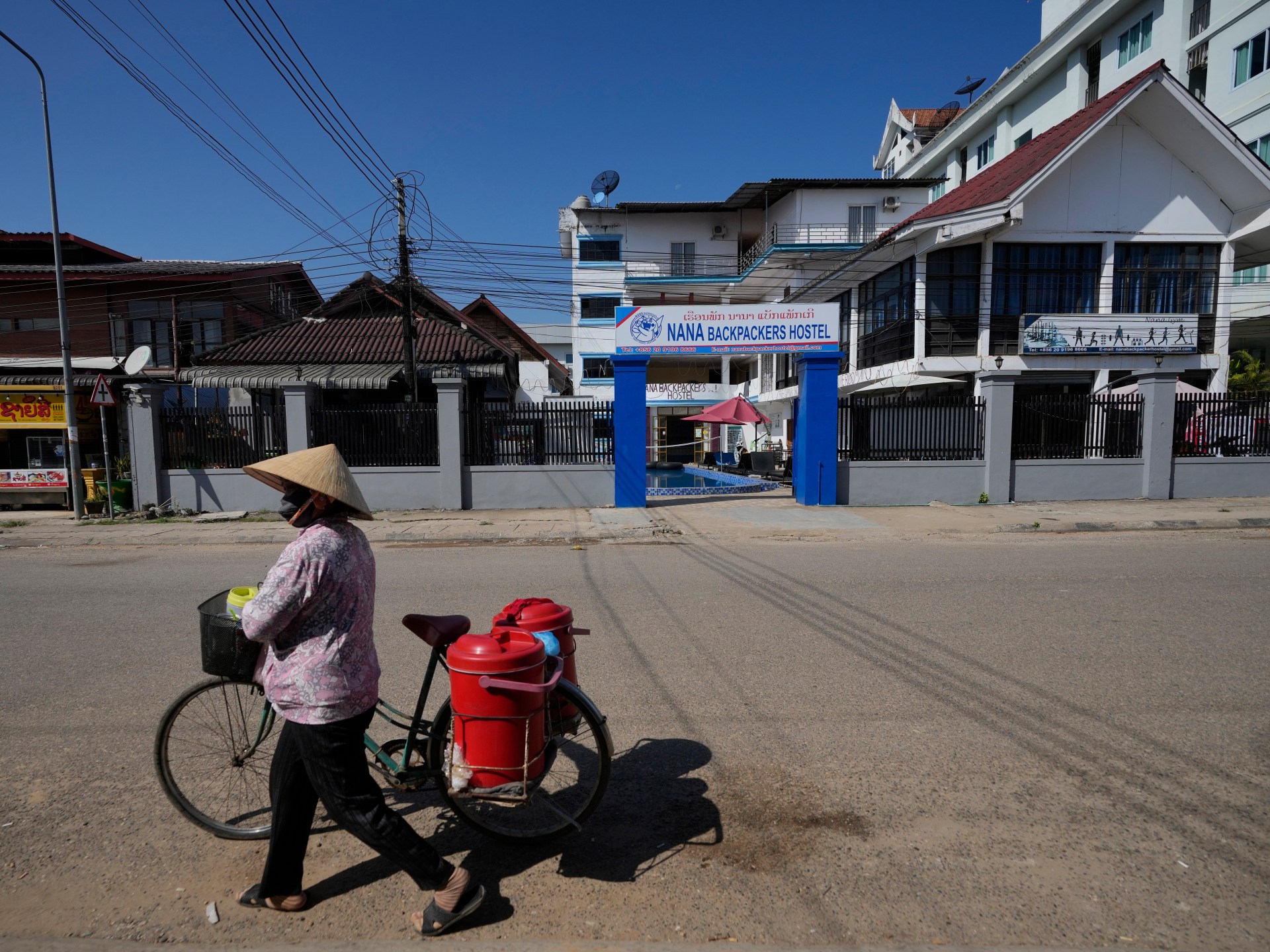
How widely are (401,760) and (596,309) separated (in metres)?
37.2

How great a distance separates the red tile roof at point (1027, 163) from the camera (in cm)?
1884

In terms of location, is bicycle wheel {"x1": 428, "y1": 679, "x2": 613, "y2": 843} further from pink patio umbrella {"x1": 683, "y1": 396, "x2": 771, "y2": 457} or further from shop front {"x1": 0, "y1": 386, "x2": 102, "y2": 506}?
pink patio umbrella {"x1": 683, "y1": 396, "x2": 771, "y2": 457}

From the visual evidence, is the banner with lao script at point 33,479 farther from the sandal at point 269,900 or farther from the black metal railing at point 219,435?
the sandal at point 269,900

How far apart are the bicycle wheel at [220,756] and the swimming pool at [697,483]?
441 inches

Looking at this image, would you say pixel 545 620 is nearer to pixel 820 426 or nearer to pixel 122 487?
pixel 820 426

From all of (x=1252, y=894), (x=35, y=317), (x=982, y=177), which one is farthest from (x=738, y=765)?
(x=35, y=317)

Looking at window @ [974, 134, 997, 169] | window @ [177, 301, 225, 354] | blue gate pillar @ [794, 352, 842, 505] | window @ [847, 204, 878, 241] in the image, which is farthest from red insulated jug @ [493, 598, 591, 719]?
window @ [974, 134, 997, 169]

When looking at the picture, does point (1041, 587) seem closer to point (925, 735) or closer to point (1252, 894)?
point (925, 735)

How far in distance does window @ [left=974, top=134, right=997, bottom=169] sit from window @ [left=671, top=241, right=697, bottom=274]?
15.9 metres

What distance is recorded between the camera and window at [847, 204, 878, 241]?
A: 34.9 metres

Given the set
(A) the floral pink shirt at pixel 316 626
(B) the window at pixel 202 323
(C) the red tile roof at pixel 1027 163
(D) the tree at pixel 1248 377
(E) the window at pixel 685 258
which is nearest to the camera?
(A) the floral pink shirt at pixel 316 626

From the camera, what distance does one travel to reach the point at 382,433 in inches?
559

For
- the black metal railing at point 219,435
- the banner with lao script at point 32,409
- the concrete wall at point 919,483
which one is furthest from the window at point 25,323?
the concrete wall at point 919,483

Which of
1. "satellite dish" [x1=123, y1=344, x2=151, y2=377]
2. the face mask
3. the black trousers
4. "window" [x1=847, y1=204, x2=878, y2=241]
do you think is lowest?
the black trousers
